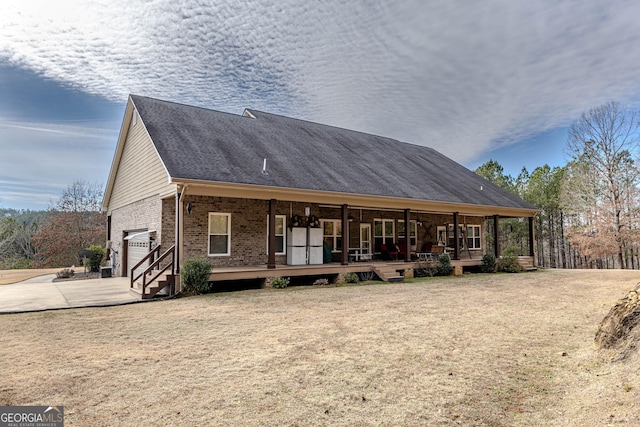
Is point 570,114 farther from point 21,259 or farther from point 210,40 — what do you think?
point 21,259

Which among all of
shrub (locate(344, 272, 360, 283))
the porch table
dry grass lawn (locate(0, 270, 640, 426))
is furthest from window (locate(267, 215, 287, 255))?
dry grass lawn (locate(0, 270, 640, 426))

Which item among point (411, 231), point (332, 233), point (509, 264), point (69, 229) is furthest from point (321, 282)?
point (69, 229)

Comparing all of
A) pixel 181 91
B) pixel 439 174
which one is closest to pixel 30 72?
pixel 181 91

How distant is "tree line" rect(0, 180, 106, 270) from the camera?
28109 millimetres

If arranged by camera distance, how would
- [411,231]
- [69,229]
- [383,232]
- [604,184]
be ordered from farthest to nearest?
[69,229] < [604,184] < [411,231] < [383,232]

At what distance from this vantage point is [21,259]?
97.3 feet

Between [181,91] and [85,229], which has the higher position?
[181,91]

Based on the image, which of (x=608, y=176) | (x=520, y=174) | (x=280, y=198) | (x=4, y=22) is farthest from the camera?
(x=520, y=174)

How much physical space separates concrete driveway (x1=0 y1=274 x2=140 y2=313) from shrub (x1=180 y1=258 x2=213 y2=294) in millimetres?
1348

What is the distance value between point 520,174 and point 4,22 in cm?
3999

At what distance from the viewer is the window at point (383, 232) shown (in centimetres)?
1911

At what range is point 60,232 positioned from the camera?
28312 mm

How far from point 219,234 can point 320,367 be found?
9.42m

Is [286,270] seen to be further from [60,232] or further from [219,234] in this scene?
[60,232]
